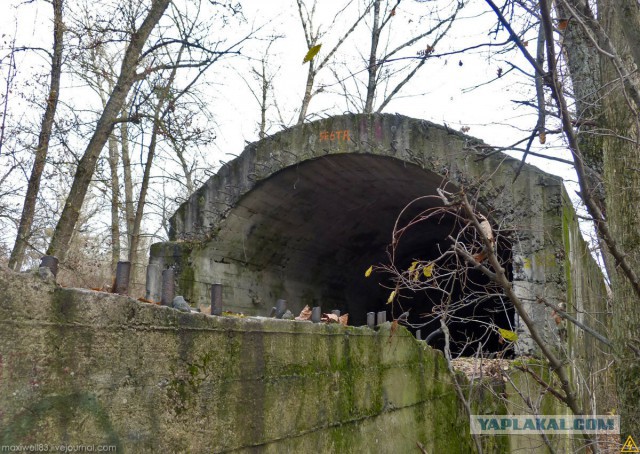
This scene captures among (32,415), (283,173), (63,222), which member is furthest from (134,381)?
(63,222)

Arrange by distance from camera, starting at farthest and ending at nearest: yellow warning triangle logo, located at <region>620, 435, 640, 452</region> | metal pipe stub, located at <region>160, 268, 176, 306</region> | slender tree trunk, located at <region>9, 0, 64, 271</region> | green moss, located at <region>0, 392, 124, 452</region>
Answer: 1. slender tree trunk, located at <region>9, 0, 64, 271</region>
2. yellow warning triangle logo, located at <region>620, 435, 640, 452</region>
3. metal pipe stub, located at <region>160, 268, 176, 306</region>
4. green moss, located at <region>0, 392, 124, 452</region>

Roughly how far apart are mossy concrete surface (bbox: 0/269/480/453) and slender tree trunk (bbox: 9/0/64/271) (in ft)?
19.7

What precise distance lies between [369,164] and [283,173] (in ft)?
4.05

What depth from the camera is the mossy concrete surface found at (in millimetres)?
2197

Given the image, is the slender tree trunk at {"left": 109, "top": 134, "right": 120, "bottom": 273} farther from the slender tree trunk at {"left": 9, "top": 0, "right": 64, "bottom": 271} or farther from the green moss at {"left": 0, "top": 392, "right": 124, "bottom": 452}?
the green moss at {"left": 0, "top": 392, "right": 124, "bottom": 452}

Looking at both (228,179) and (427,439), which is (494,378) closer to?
(427,439)

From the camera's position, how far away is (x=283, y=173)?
9.02 meters

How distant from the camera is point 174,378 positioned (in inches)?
109

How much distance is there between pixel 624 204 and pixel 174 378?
3066 mm

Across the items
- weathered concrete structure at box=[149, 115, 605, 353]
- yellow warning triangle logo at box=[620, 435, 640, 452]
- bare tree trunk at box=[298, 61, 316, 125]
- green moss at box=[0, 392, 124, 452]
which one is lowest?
yellow warning triangle logo at box=[620, 435, 640, 452]

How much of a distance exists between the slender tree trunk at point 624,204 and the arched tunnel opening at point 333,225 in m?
3.13

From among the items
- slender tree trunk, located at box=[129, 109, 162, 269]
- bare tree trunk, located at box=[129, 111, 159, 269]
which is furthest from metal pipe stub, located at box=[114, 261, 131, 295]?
slender tree trunk, located at box=[129, 109, 162, 269]

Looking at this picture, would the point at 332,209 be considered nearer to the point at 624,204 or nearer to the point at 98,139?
the point at 98,139

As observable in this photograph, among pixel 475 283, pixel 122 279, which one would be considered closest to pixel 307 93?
pixel 475 283
